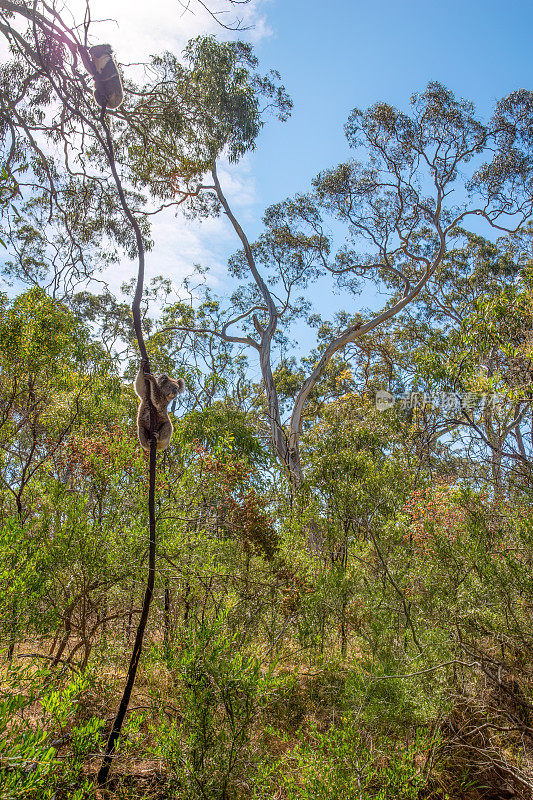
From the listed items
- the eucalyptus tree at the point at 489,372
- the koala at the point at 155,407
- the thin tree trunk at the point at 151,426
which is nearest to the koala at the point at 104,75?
the thin tree trunk at the point at 151,426

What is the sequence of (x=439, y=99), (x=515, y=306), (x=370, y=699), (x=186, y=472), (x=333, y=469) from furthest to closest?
(x=439, y=99)
(x=333, y=469)
(x=515, y=306)
(x=186, y=472)
(x=370, y=699)

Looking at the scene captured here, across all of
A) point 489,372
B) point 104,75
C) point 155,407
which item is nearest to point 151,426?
point 155,407

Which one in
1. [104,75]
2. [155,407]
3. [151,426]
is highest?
[104,75]

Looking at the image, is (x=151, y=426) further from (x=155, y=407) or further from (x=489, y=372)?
(x=489, y=372)

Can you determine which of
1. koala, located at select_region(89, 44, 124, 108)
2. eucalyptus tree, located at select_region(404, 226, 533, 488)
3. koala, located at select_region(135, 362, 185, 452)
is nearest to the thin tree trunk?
koala, located at select_region(135, 362, 185, 452)

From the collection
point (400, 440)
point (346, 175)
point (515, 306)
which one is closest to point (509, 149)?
point (346, 175)

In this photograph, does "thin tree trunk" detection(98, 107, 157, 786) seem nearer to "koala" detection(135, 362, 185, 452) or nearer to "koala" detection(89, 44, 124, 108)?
"koala" detection(135, 362, 185, 452)

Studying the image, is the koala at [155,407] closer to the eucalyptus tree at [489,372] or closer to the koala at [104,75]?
the koala at [104,75]

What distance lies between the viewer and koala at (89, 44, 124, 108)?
84.1 inches

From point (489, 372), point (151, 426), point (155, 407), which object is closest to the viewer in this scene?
point (151, 426)

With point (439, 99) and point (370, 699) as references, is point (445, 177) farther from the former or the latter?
point (370, 699)

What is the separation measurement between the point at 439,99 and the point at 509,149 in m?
2.42

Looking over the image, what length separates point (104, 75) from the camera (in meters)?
2.30

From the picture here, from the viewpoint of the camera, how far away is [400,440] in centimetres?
995
